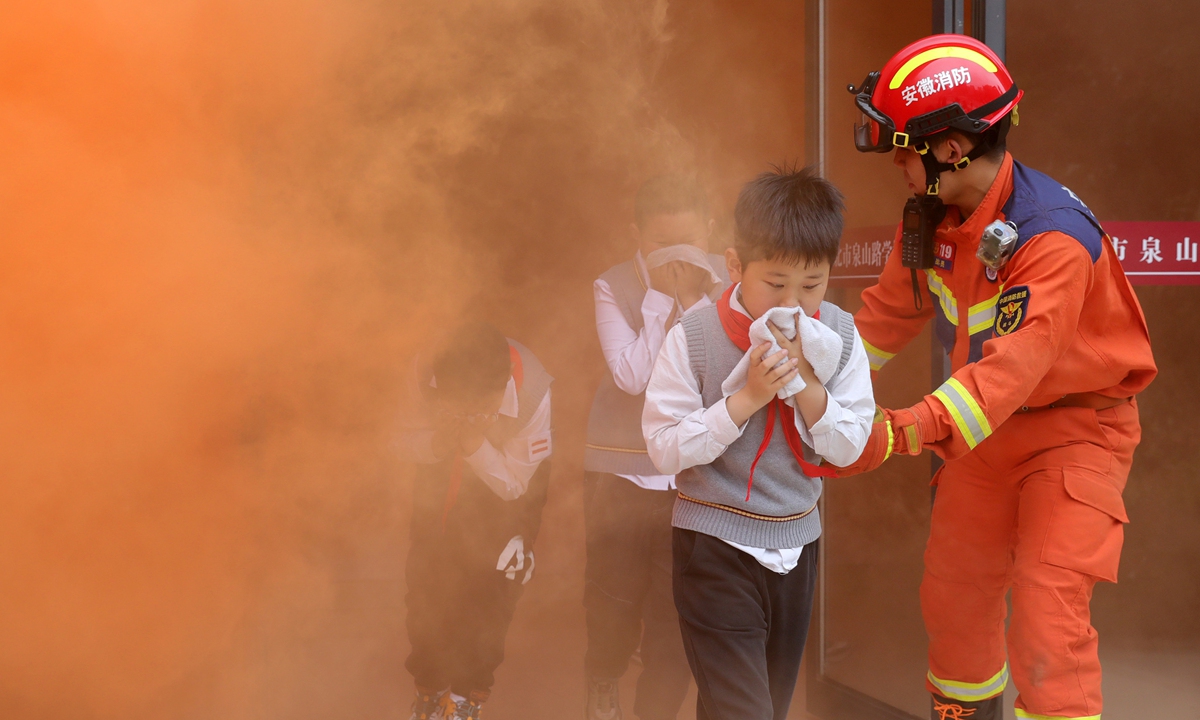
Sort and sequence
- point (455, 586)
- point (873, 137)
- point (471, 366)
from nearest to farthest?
point (873, 137) → point (471, 366) → point (455, 586)

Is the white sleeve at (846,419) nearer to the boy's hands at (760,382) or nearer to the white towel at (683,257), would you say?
the boy's hands at (760,382)

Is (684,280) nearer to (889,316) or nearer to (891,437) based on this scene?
(889,316)

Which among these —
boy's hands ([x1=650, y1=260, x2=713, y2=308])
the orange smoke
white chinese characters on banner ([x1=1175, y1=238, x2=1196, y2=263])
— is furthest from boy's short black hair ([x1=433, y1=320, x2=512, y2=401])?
white chinese characters on banner ([x1=1175, y1=238, x2=1196, y2=263])

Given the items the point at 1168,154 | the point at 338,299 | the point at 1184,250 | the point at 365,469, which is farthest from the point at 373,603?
the point at 1168,154

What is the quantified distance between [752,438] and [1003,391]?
0.45 metres

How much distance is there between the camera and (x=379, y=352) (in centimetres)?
270

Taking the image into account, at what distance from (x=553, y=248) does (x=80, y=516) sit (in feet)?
6.48

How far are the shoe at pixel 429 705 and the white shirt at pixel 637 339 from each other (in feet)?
2.52

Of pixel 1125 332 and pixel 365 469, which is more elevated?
pixel 1125 332

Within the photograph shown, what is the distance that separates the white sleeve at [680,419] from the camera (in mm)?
1483

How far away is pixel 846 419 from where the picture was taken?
1.51m

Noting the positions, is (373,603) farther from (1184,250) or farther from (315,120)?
(1184,250)

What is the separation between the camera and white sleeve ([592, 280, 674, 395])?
220 centimetres

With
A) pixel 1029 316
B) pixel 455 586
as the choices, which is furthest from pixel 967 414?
pixel 455 586
